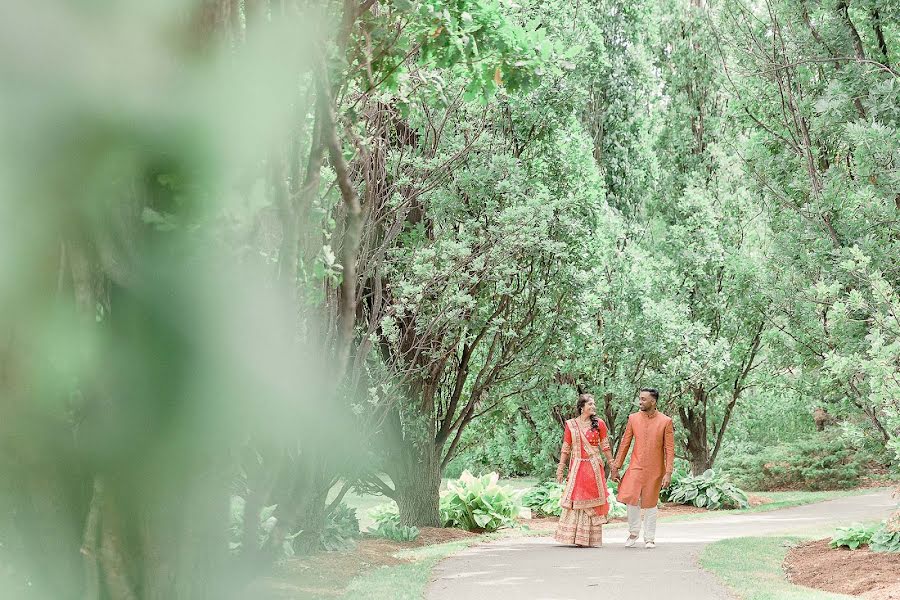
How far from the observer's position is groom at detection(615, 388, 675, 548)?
12.3 meters

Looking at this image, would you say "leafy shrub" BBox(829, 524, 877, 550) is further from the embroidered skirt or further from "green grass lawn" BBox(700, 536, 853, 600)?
the embroidered skirt

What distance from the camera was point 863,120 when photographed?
1009 centimetres

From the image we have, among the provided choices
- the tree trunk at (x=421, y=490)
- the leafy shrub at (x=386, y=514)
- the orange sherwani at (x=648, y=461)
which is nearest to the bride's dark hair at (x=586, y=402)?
the orange sherwani at (x=648, y=461)

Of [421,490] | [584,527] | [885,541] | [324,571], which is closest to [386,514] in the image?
[421,490]

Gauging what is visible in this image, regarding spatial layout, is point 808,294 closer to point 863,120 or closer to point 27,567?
point 863,120

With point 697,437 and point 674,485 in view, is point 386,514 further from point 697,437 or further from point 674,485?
point 697,437

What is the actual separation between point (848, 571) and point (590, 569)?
2.49 meters

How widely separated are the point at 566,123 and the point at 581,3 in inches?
83.0

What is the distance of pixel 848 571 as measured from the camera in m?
9.45

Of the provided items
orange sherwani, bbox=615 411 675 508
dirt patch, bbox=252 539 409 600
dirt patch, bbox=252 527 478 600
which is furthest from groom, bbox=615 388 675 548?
dirt patch, bbox=252 539 409 600

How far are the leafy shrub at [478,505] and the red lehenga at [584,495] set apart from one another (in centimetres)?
270

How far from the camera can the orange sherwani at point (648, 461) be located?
12.3m

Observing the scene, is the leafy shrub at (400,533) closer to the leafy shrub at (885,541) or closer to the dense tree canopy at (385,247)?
the dense tree canopy at (385,247)

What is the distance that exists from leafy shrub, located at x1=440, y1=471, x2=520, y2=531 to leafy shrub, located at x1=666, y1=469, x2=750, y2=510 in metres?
6.04
